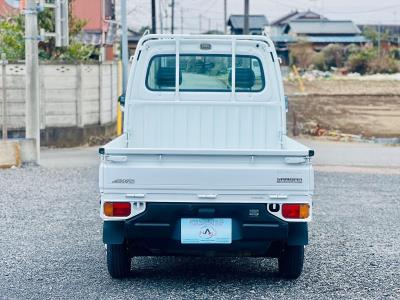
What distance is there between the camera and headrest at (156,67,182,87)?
815 cm

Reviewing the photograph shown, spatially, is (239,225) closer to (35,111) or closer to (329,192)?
(329,192)

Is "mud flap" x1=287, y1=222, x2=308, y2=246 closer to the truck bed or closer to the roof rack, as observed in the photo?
the truck bed

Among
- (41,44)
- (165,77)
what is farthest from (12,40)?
(165,77)

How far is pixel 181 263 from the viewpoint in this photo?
25.4 ft

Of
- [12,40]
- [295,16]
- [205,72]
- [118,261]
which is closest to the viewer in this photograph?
[118,261]

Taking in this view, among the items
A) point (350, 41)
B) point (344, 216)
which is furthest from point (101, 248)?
point (350, 41)

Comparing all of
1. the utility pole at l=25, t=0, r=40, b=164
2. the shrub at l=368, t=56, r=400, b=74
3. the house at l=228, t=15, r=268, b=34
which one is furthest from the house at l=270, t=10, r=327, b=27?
the utility pole at l=25, t=0, r=40, b=164

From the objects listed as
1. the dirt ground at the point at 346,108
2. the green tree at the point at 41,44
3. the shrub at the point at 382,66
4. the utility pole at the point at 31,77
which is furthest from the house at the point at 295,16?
the utility pole at the point at 31,77

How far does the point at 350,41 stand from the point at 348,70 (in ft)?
45.0

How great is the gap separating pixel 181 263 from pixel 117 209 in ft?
5.32

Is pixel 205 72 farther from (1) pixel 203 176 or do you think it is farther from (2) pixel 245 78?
(1) pixel 203 176

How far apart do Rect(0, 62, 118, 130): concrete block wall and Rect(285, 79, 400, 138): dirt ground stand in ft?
23.4

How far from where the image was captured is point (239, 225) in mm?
6379

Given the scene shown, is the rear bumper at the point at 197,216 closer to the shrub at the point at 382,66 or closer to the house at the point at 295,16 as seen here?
the shrub at the point at 382,66
